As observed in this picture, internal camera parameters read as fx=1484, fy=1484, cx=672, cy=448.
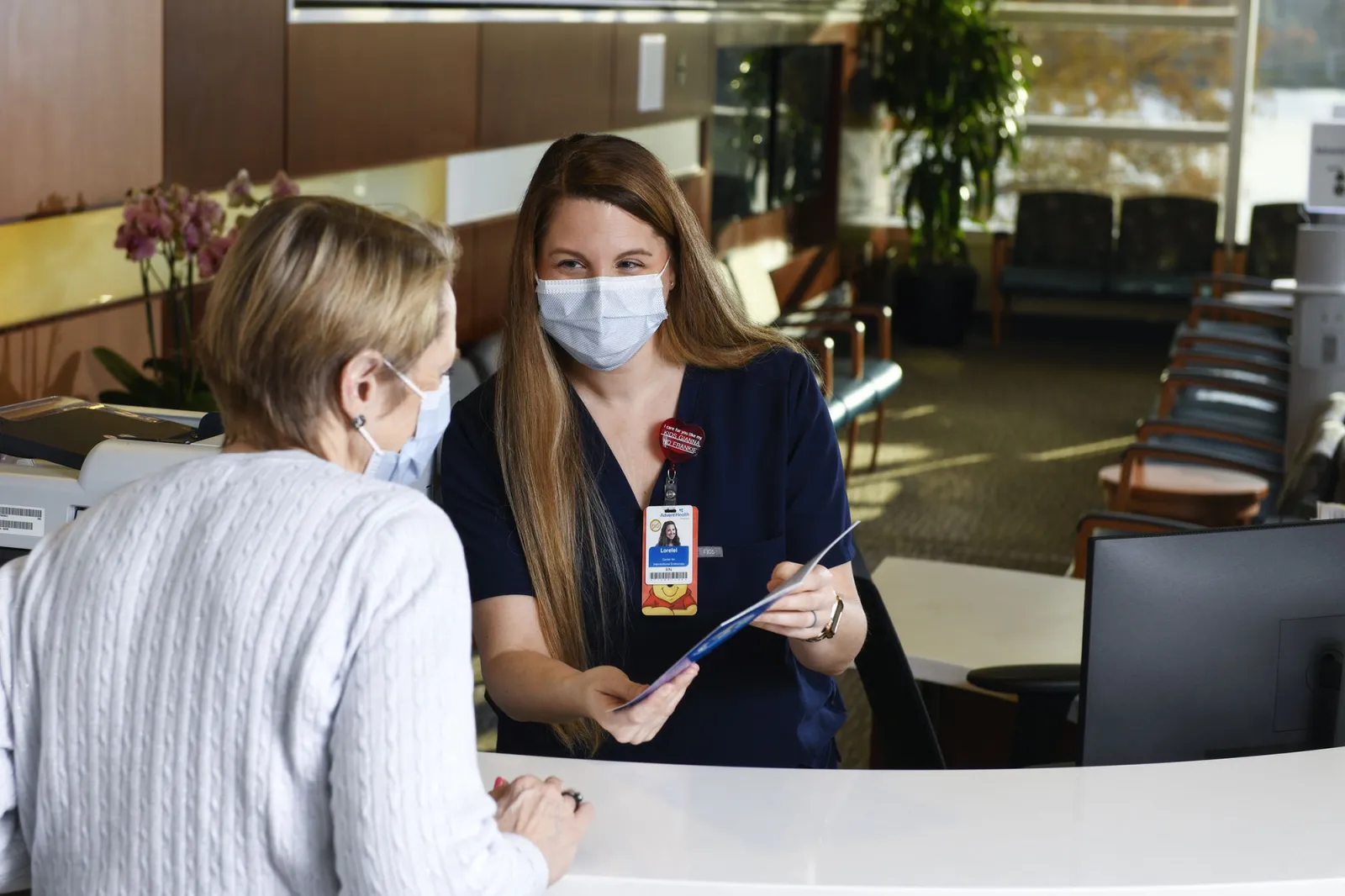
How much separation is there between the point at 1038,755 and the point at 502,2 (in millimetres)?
3651

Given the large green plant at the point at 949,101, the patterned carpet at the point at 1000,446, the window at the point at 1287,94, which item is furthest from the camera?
the window at the point at 1287,94

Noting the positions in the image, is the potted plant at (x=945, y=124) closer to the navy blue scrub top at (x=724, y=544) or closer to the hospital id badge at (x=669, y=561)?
the navy blue scrub top at (x=724, y=544)

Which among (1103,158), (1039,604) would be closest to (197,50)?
(1039,604)

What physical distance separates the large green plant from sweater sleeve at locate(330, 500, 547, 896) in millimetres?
9148

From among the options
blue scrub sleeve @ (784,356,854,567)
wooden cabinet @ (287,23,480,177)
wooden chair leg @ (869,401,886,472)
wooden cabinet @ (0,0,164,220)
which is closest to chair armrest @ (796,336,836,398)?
wooden chair leg @ (869,401,886,472)

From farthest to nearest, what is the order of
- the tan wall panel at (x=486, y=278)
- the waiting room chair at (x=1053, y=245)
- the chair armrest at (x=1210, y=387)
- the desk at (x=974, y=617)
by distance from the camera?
1. the waiting room chair at (x=1053, y=245)
2. the chair armrest at (x=1210, y=387)
3. the tan wall panel at (x=486, y=278)
4. the desk at (x=974, y=617)

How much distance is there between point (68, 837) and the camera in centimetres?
120

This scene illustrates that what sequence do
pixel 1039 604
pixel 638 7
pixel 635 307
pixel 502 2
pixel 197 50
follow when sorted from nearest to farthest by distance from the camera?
pixel 635 307, pixel 1039 604, pixel 197 50, pixel 502 2, pixel 638 7

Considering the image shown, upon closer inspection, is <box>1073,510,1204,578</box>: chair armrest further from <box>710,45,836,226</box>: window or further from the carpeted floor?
<box>710,45,836,226</box>: window

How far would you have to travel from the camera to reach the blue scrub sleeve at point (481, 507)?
6.45ft

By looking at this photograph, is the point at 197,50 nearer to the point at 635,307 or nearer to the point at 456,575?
the point at 635,307

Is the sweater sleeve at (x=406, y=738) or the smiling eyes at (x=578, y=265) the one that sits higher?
the smiling eyes at (x=578, y=265)

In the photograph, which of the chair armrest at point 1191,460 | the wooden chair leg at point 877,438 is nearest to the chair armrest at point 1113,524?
the chair armrest at point 1191,460

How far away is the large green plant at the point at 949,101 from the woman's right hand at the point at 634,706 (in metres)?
8.62
